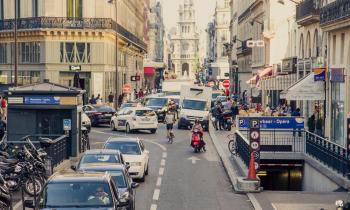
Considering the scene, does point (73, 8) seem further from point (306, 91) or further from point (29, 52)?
point (306, 91)

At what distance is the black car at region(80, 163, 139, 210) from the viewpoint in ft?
56.2

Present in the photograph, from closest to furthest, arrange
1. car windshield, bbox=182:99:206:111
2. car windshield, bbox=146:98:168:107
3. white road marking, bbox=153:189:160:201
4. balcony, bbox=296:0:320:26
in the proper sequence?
white road marking, bbox=153:189:160:201 < balcony, bbox=296:0:320:26 < car windshield, bbox=182:99:206:111 < car windshield, bbox=146:98:168:107

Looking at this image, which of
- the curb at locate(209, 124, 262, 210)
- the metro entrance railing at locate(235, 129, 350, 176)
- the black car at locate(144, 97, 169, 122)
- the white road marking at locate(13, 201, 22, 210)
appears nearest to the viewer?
the white road marking at locate(13, 201, 22, 210)

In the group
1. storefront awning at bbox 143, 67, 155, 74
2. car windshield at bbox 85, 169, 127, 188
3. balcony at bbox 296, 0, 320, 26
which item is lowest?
car windshield at bbox 85, 169, 127, 188

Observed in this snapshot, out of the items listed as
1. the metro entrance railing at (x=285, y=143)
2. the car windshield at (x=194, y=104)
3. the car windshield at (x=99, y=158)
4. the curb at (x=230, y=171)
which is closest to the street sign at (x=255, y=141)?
the curb at (x=230, y=171)

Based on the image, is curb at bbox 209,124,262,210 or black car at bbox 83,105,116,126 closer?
curb at bbox 209,124,262,210

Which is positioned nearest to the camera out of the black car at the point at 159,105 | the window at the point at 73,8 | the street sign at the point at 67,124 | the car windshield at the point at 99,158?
the car windshield at the point at 99,158

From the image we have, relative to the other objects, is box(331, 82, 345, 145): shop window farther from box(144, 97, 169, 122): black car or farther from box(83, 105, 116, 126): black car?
box(144, 97, 169, 122): black car

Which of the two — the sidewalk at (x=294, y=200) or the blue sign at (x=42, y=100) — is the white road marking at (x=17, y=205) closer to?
the sidewalk at (x=294, y=200)

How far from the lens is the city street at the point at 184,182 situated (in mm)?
21766

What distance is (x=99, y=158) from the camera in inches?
877

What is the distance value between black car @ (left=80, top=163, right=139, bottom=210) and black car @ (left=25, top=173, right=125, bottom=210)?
158 cm

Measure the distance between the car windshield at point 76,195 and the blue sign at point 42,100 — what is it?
14839mm

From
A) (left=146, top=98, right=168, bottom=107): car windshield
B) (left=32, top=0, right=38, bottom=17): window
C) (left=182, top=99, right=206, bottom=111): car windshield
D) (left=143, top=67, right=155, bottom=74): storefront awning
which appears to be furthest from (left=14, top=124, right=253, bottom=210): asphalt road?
(left=143, top=67, right=155, bottom=74): storefront awning
